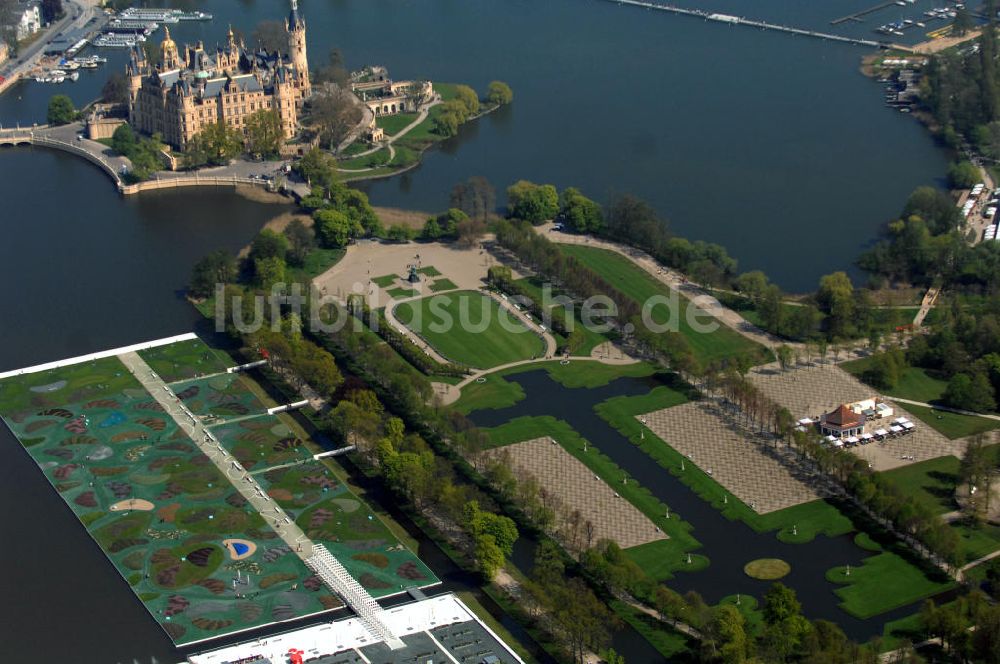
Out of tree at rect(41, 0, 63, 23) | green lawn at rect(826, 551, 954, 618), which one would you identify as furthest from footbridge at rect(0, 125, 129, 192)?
green lawn at rect(826, 551, 954, 618)

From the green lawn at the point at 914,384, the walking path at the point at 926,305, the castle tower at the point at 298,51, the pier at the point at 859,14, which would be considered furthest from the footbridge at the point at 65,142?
the pier at the point at 859,14

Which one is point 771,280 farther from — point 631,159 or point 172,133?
point 172,133

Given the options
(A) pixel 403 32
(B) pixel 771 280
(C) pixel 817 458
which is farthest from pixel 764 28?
(C) pixel 817 458

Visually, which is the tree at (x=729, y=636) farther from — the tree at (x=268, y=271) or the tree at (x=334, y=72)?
the tree at (x=334, y=72)

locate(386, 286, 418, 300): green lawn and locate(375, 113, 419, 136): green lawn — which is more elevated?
locate(375, 113, 419, 136): green lawn

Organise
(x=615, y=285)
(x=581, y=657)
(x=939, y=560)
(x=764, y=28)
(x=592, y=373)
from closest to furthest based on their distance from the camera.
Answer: (x=581, y=657) < (x=939, y=560) < (x=592, y=373) < (x=615, y=285) < (x=764, y=28)

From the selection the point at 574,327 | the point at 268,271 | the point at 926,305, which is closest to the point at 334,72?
the point at 268,271

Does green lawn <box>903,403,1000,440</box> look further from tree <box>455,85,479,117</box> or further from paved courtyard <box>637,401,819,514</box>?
tree <box>455,85,479,117</box>

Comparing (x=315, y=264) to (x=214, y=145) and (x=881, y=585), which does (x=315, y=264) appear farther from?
(x=881, y=585)
